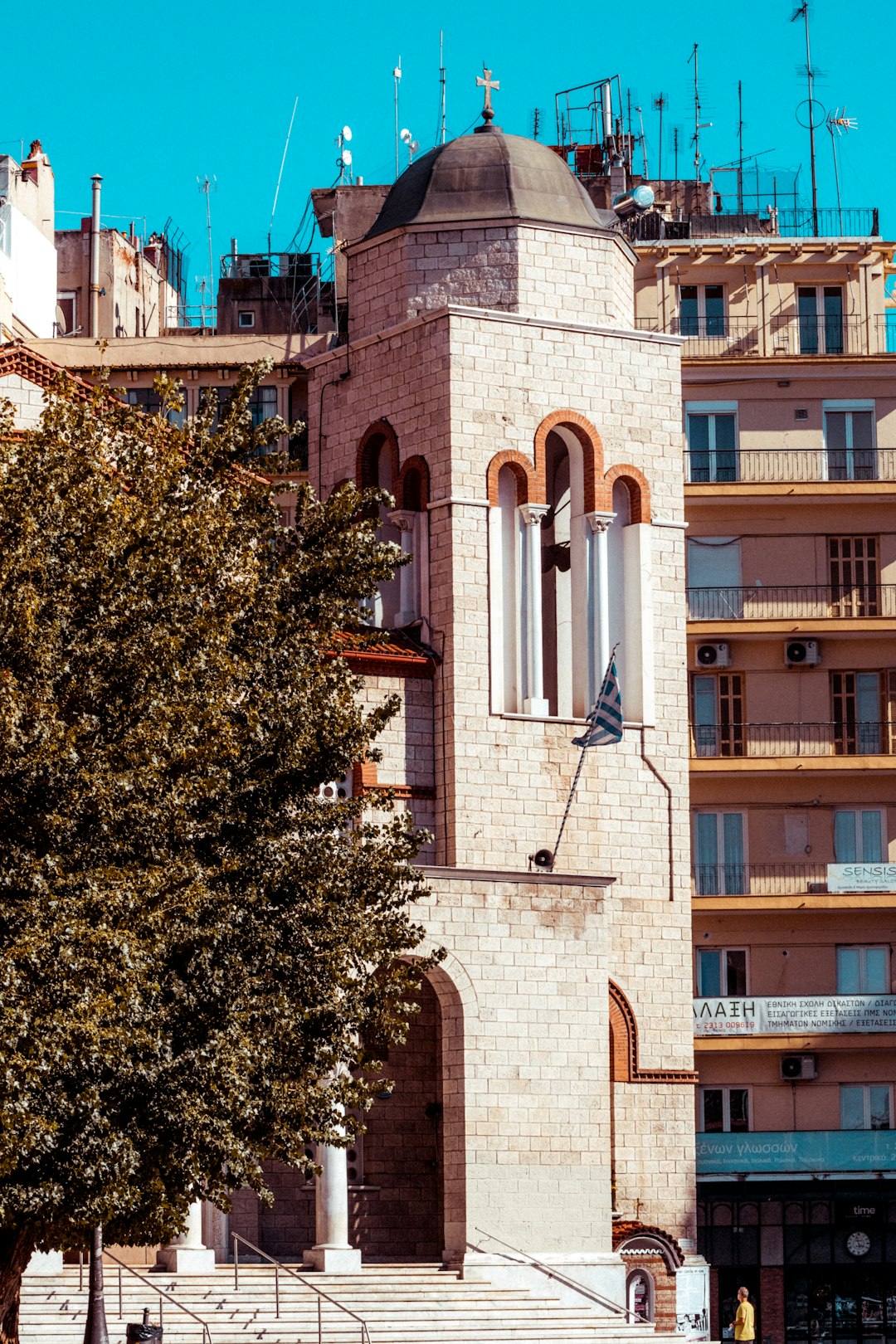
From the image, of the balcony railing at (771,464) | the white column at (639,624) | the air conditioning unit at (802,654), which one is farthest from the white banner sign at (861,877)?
the white column at (639,624)

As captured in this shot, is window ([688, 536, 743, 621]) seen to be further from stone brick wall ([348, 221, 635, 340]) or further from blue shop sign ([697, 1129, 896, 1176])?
stone brick wall ([348, 221, 635, 340])

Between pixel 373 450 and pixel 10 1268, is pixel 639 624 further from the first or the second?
pixel 10 1268

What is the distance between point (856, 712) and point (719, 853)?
408 cm

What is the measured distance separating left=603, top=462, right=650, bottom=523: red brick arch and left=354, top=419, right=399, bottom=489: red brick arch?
3.41 m

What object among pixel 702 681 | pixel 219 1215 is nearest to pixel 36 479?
pixel 219 1215

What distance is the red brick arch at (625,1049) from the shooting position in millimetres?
37156

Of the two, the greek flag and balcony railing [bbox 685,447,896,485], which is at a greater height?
balcony railing [bbox 685,447,896,485]

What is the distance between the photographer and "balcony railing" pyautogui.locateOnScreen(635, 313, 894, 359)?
51562 millimetres

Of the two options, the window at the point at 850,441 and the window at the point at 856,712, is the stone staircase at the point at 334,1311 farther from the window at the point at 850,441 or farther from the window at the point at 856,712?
the window at the point at 850,441

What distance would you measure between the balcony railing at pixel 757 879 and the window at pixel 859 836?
570mm

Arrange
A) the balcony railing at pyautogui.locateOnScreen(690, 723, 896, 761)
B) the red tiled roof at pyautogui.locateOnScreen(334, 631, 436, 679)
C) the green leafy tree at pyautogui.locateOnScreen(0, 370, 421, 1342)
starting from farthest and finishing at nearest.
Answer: the balcony railing at pyautogui.locateOnScreen(690, 723, 896, 761) < the red tiled roof at pyautogui.locateOnScreen(334, 631, 436, 679) < the green leafy tree at pyautogui.locateOnScreen(0, 370, 421, 1342)

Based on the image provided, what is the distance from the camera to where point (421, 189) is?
1555 inches

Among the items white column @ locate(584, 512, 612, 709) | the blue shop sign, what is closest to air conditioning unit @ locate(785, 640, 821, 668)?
the blue shop sign

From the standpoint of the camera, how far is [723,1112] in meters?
47.2
